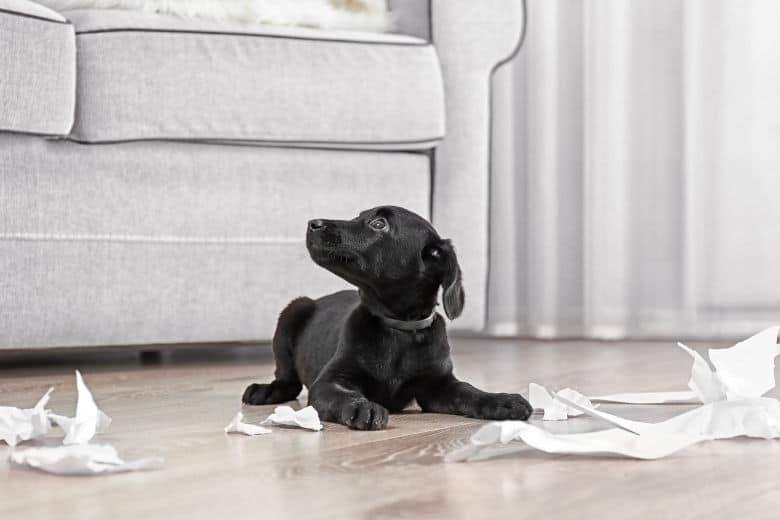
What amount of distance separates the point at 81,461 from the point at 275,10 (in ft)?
5.26

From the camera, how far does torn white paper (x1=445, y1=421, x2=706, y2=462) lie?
118 cm

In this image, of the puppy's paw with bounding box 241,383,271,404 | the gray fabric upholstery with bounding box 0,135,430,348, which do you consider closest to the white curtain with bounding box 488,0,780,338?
the gray fabric upholstery with bounding box 0,135,430,348

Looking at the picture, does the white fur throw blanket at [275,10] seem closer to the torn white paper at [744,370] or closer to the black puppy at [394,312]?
the black puppy at [394,312]

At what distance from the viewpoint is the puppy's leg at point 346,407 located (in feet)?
4.63

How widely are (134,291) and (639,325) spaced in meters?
1.44

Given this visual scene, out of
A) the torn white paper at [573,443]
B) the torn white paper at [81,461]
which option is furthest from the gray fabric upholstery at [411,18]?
the torn white paper at [81,461]

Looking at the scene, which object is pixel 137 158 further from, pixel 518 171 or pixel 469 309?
pixel 518 171

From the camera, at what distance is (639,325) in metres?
3.06

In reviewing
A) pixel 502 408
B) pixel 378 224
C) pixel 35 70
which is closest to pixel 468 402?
pixel 502 408

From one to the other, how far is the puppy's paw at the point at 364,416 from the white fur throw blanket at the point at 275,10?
1244 millimetres

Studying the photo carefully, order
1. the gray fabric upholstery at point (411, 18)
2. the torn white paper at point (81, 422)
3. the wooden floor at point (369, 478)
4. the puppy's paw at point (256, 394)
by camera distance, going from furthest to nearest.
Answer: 1. the gray fabric upholstery at point (411, 18)
2. the puppy's paw at point (256, 394)
3. the torn white paper at point (81, 422)
4. the wooden floor at point (369, 478)

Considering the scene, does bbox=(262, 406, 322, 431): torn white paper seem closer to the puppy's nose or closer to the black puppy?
the black puppy

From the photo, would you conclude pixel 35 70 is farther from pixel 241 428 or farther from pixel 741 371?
pixel 741 371

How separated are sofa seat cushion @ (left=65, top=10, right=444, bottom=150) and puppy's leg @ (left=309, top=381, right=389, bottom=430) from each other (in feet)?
2.90
